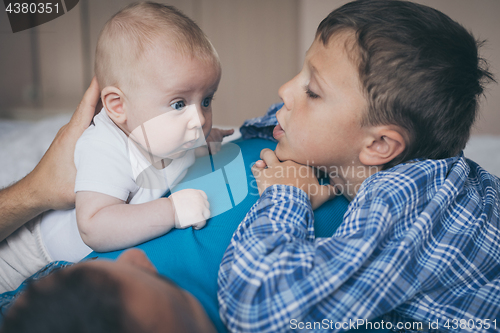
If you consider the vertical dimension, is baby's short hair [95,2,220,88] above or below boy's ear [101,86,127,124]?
above

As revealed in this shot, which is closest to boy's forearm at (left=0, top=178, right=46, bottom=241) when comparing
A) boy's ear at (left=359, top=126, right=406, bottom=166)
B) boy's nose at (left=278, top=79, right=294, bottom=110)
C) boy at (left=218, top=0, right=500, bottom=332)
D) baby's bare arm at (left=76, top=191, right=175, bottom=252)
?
baby's bare arm at (left=76, top=191, right=175, bottom=252)

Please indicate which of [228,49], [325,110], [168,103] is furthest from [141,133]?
[228,49]

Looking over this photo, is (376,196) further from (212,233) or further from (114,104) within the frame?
(114,104)

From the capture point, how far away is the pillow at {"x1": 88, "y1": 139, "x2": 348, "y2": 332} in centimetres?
65

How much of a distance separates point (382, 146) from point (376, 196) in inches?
9.5

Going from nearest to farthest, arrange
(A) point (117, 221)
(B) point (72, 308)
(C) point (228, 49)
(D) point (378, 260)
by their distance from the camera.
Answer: (B) point (72, 308), (D) point (378, 260), (A) point (117, 221), (C) point (228, 49)

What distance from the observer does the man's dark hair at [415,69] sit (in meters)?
0.79

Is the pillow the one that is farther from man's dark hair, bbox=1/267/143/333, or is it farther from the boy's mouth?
man's dark hair, bbox=1/267/143/333

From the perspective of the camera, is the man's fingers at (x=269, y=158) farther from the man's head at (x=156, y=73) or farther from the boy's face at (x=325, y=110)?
the man's head at (x=156, y=73)

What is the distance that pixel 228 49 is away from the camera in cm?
311

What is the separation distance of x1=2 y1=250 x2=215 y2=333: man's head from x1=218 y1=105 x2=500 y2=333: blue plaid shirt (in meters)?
0.18

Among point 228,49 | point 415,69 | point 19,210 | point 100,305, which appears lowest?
point 19,210

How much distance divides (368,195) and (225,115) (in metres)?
2.61

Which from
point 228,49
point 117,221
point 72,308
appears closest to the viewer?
point 72,308
